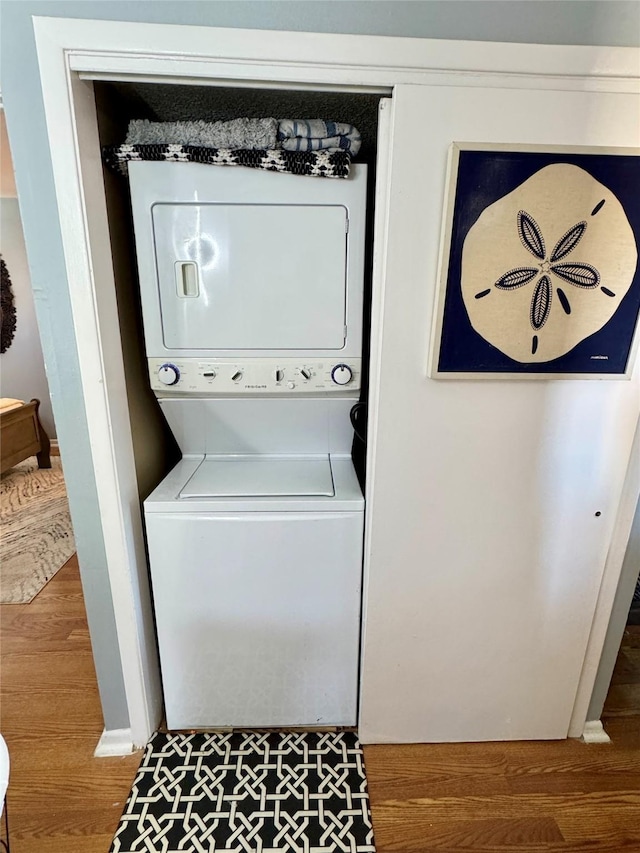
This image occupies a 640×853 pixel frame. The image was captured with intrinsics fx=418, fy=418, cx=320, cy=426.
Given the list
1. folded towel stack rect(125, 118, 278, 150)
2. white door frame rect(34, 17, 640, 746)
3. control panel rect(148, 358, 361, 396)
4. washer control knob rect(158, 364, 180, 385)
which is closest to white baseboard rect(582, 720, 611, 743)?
control panel rect(148, 358, 361, 396)

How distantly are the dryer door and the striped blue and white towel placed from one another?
0.51 ft

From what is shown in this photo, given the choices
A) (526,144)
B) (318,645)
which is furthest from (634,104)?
(318,645)

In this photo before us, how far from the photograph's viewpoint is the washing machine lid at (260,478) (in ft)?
4.11

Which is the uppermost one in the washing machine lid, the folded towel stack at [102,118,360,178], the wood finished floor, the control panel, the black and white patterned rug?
the folded towel stack at [102,118,360,178]

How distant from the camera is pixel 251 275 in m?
1.23

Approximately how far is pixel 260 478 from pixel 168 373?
0.43 m

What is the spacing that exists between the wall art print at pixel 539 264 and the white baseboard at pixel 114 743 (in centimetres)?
152

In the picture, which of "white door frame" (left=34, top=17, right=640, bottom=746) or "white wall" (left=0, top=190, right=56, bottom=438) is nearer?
"white door frame" (left=34, top=17, right=640, bottom=746)

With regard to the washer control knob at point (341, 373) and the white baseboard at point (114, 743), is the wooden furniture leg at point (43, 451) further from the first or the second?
the washer control knob at point (341, 373)

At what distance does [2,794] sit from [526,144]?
5.14ft

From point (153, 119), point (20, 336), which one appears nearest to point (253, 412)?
point (153, 119)

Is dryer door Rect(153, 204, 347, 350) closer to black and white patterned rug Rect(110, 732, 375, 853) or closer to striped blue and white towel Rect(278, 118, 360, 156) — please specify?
striped blue and white towel Rect(278, 118, 360, 156)

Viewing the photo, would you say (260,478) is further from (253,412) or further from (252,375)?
(252,375)

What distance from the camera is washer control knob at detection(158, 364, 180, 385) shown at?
4.17 ft
